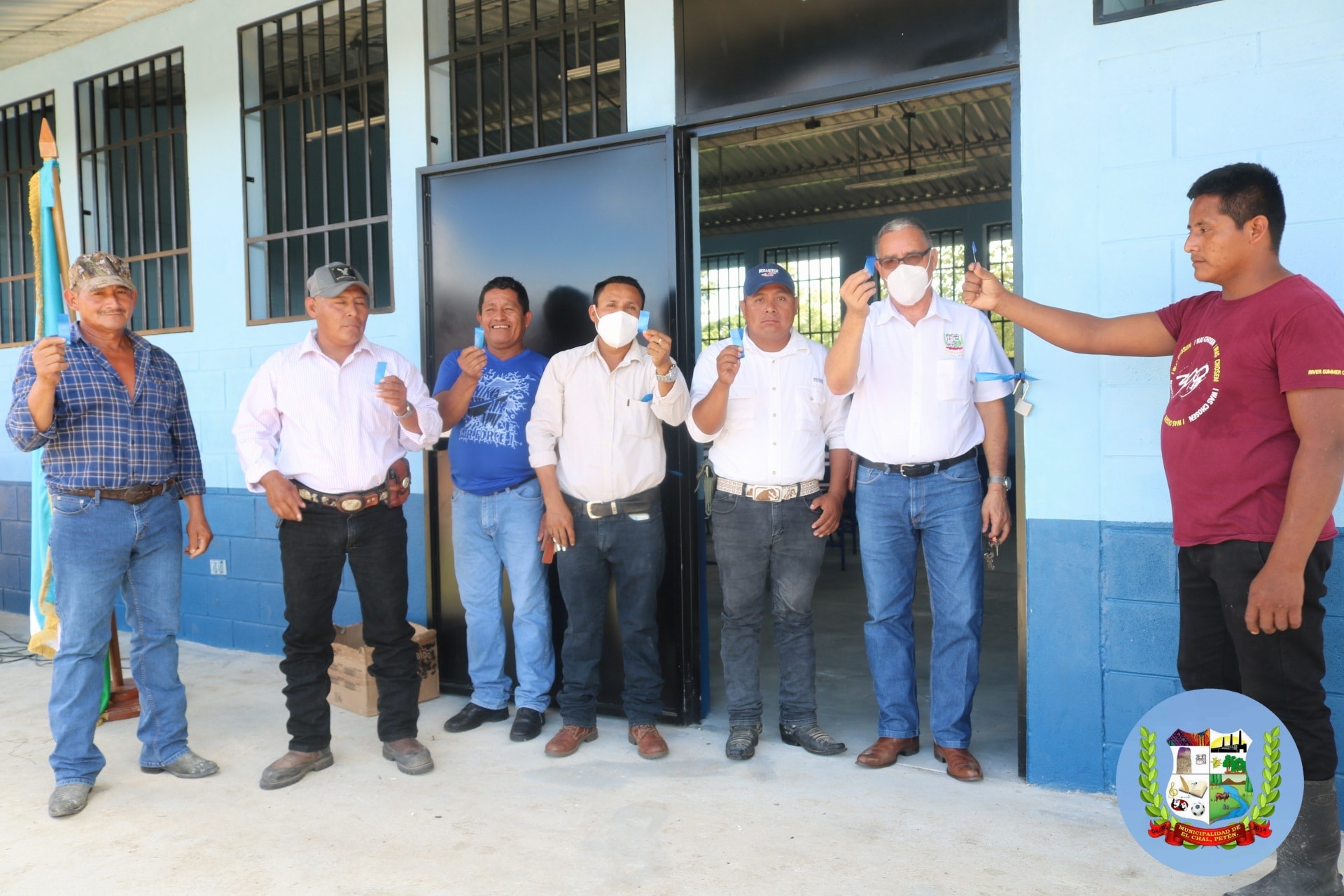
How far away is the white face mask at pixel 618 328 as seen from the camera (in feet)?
10.8

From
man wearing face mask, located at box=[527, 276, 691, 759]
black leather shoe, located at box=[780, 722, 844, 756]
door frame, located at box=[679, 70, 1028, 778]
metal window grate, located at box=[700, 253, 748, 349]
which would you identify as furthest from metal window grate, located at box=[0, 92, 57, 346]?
metal window grate, located at box=[700, 253, 748, 349]

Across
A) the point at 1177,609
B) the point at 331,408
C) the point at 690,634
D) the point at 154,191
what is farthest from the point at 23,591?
the point at 1177,609

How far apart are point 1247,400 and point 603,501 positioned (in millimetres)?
1990

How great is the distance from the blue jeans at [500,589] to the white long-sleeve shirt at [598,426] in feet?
0.84

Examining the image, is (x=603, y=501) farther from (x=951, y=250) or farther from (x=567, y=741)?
(x=951, y=250)

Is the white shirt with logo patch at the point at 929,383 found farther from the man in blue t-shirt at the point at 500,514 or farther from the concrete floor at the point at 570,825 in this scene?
the man in blue t-shirt at the point at 500,514

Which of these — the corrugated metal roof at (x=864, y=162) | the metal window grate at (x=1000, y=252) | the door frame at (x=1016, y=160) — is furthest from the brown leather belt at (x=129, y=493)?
the metal window grate at (x=1000, y=252)

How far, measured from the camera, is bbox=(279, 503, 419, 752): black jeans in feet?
10.5

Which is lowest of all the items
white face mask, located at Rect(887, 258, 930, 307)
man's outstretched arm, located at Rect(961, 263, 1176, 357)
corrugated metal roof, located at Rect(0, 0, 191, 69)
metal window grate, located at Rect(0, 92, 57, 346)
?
man's outstretched arm, located at Rect(961, 263, 1176, 357)

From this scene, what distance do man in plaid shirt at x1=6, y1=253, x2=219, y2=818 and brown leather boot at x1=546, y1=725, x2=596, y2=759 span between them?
114 cm

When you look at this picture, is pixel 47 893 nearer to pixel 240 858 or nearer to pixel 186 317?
pixel 240 858

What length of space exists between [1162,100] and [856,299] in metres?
1.05

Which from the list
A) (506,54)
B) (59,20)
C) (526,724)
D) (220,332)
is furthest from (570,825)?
(59,20)

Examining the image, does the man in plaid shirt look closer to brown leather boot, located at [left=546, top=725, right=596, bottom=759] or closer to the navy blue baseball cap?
brown leather boot, located at [left=546, top=725, right=596, bottom=759]
